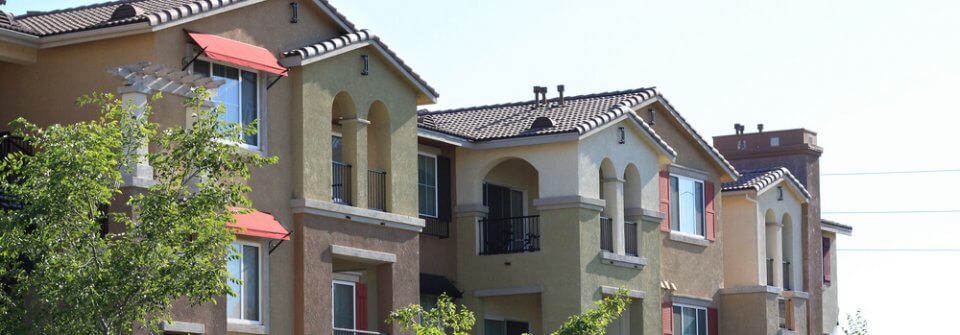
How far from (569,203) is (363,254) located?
6640 mm

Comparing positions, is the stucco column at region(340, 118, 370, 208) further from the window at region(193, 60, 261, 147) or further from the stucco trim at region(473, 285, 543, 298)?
the stucco trim at region(473, 285, 543, 298)

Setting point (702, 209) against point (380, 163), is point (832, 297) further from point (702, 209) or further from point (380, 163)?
point (380, 163)

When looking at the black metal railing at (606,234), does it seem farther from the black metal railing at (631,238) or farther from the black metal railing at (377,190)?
the black metal railing at (377,190)

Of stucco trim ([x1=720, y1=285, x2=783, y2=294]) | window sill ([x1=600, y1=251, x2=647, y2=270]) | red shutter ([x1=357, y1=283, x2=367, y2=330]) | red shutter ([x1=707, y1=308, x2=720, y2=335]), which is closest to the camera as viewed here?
red shutter ([x1=357, y1=283, x2=367, y2=330])

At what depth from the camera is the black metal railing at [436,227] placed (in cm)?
3881

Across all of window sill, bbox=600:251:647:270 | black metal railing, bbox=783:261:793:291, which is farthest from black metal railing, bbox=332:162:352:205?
black metal railing, bbox=783:261:793:291

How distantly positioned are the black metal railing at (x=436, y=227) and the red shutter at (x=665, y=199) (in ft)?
18.5

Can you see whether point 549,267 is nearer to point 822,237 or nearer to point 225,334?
point 225,334

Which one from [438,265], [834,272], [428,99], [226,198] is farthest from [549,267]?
[834,272]

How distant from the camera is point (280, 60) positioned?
31.9 m

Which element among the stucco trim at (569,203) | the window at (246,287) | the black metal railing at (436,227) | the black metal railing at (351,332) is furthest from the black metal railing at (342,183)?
the stucco trim at (569,203)

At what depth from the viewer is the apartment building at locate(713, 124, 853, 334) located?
4878 cm

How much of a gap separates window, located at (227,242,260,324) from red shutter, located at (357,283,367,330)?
4.09m

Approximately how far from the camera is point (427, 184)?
38969 millimetres
